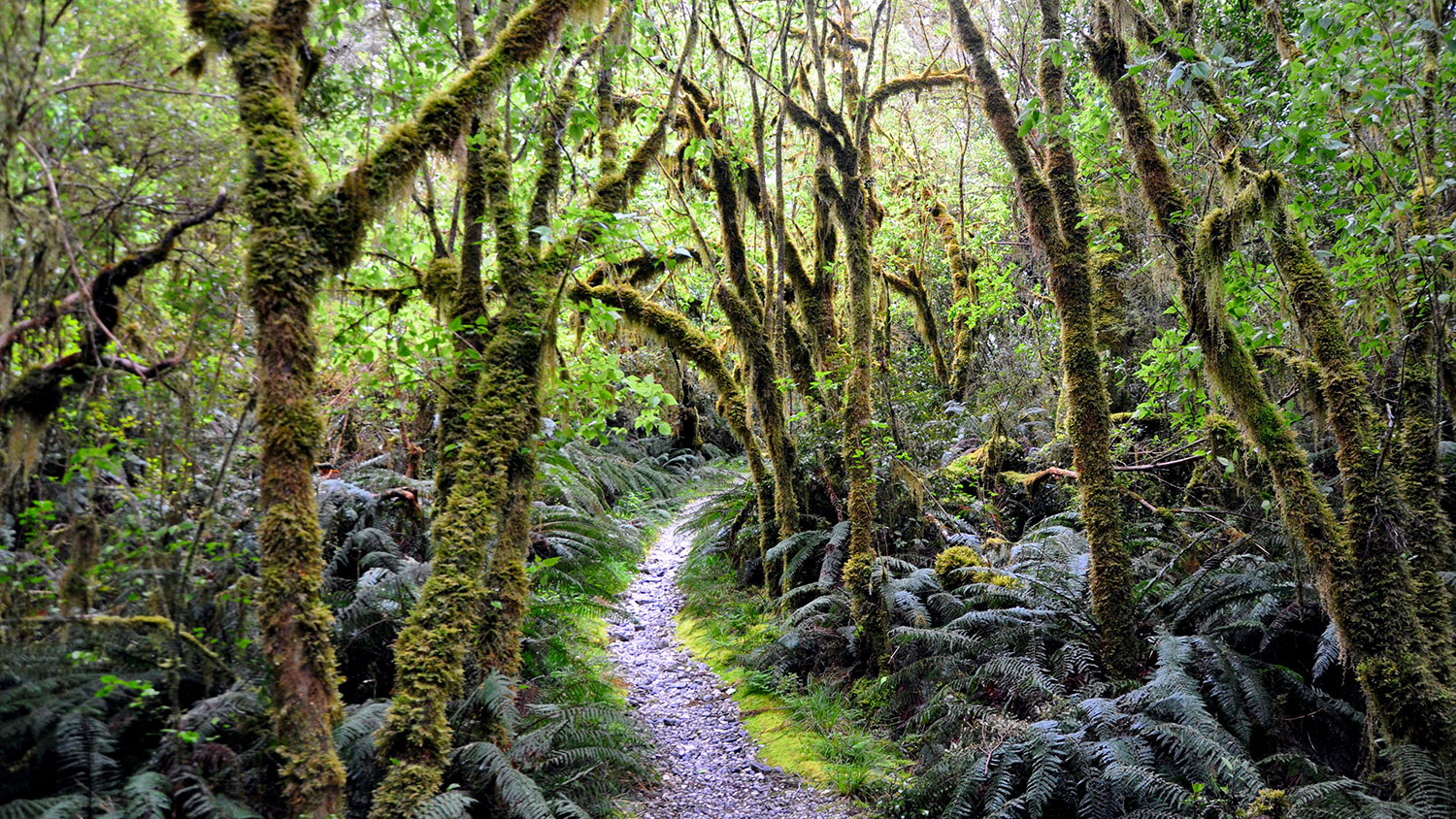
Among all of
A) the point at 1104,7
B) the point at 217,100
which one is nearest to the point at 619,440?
the point at 217,100

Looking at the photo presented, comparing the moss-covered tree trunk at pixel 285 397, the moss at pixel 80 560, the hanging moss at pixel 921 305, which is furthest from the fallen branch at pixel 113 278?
the hanging moss at pixel 921 305

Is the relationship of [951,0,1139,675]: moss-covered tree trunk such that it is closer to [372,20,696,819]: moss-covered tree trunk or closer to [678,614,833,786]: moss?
[678,614,833,786]: moss

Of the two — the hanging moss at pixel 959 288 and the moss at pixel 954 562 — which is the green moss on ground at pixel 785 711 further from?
the hanging moss at pixel 959 288

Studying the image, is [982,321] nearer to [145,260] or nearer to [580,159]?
[580,159]

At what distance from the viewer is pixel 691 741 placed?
23.4ft

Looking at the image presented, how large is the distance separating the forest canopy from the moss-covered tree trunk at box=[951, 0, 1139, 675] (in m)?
0.04

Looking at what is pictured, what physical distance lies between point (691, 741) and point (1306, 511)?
16.9ft

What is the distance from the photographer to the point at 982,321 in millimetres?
15484

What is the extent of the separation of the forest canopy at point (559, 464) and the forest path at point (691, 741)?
239 mm

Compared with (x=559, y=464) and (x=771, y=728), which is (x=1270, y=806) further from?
(x=559, y=464)

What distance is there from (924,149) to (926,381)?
5.61 meters

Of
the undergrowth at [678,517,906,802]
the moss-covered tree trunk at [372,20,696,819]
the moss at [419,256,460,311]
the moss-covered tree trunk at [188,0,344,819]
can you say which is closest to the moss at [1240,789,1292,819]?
the undergrowth at [678,517,906,802]

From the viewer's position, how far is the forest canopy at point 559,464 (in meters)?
4.22

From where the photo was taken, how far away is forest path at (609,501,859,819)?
5926 mm
